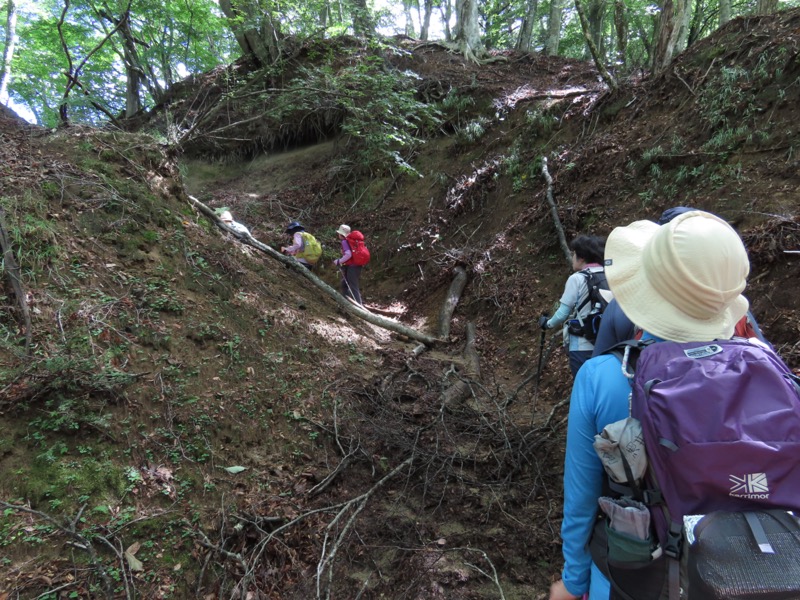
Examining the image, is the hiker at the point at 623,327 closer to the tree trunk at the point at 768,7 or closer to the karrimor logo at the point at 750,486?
the karrimor logo at the point at 750,486

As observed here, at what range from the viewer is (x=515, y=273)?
852 centimetres

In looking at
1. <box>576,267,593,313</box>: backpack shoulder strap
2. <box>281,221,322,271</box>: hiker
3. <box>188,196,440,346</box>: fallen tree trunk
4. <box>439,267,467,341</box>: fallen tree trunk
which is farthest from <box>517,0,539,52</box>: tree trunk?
<box>576,267,593,313</box>: backpack shoulder strap

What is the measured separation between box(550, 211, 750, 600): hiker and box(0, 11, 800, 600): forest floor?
1.79 metres

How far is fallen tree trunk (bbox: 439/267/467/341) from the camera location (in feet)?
27.9

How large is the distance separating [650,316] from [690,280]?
185 millimetres

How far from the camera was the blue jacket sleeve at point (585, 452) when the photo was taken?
4.89 feet

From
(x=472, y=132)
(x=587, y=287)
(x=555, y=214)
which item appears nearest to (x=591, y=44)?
(x=472, y=132)

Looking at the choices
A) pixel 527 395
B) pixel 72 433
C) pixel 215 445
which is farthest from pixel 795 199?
pixel 72 433

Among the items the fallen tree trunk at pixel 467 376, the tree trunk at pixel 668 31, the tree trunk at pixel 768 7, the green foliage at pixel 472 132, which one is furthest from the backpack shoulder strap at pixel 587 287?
the green foliage at pixel 472 132

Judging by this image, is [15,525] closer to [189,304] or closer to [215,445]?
[215,445]

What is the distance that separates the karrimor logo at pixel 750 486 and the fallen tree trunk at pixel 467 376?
14.5 ft

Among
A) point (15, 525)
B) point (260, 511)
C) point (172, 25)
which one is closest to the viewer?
point (15, 525)

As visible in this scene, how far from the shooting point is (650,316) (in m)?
1.53

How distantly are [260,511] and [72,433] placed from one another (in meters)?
1.60
